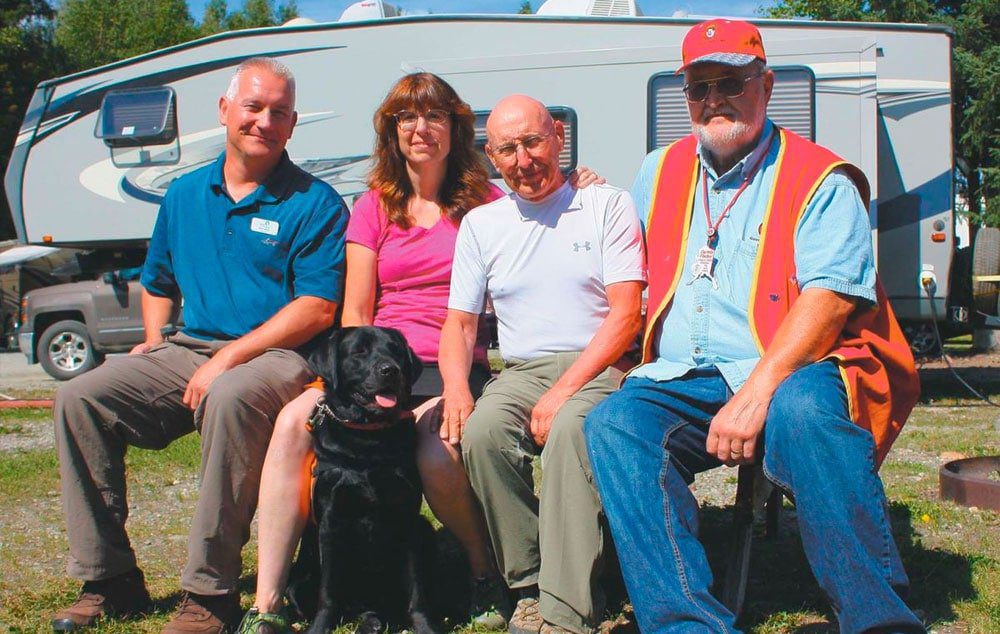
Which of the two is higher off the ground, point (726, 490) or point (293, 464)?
point (293, 464)

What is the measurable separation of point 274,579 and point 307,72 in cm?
652

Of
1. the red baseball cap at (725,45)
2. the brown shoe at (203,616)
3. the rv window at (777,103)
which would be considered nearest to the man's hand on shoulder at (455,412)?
the brown shoe at (203,616)

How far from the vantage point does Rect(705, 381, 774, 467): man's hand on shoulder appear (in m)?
2.68

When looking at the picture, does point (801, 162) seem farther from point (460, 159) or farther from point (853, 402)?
point (460, 159)

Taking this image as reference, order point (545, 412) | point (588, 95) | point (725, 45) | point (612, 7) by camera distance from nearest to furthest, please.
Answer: point (725, 45) → point (545, 412) → point (588, 95) → point (612, 7)

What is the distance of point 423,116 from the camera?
3566mm

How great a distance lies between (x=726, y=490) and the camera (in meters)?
4.96

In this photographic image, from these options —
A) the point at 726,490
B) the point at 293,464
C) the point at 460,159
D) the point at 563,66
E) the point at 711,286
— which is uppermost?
the point at 563,66

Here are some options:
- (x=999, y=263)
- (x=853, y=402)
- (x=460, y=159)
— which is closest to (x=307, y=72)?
(x=460, y=159)

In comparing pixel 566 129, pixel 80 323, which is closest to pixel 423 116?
pixel 566 129

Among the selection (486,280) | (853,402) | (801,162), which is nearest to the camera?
(853,402)

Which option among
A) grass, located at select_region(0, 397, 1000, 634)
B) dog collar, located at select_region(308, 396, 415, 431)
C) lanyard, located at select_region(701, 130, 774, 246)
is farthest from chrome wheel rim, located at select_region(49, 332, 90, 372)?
lanyard, located at select_region(701, 130, 774, 246)

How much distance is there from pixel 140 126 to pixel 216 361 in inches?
268

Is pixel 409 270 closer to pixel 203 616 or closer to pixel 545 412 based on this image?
pixel 545 412
